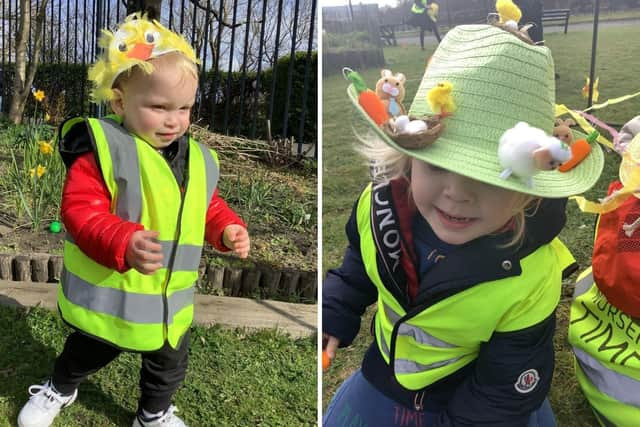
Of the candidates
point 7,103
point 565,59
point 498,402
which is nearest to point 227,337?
point 498,402

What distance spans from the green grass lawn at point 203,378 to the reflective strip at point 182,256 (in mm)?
494

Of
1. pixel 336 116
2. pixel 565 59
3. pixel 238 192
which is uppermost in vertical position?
pixel 565 59

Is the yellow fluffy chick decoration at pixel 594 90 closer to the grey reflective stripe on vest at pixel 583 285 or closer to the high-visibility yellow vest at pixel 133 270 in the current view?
the grey reflective stripe on vest at pixel 583 285

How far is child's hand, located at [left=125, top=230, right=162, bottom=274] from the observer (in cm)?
121

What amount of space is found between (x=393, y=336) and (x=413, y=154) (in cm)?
39

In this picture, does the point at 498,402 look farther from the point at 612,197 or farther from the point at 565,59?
the point at 565,59

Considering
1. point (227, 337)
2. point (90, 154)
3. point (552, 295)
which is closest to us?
point (552, 295)

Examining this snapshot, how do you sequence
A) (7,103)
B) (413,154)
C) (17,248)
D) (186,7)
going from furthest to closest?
(7,103) → (186,7) → (17,248) → (413,154)

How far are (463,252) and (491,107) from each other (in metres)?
0.25

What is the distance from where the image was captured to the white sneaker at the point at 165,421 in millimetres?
1595

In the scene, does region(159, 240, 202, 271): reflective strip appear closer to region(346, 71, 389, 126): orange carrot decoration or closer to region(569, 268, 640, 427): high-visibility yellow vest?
region(346, 71, 389, 126): orange carrot decoration

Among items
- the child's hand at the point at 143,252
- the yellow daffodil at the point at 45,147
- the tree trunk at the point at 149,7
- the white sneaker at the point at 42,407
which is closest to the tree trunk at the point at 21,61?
the yellow daffodil at the point at 45,147

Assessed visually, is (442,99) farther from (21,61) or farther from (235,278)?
(21,61)

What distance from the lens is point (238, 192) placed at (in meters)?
2.66
